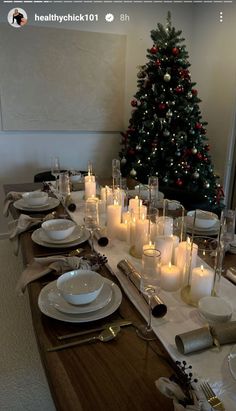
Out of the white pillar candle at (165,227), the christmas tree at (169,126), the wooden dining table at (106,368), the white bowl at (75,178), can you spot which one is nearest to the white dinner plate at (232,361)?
the wooden dining table at (106,368)

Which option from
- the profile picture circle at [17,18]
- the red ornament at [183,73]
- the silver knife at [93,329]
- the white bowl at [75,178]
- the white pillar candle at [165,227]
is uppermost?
the profile picture circle at [17,18]

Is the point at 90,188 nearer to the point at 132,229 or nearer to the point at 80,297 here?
the point at 132,229

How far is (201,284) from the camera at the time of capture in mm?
996

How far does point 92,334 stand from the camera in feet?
2.83

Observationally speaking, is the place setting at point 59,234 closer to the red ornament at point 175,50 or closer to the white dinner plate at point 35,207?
the white dinner plate at point 35,207

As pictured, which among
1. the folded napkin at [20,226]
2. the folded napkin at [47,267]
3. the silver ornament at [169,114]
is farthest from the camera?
the silver ornament at [169,114]

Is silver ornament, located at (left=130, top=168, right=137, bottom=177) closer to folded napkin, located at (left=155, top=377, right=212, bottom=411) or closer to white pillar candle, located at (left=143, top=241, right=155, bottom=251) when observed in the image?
white pillar candle, located at (left=143, top=241, right=155, bottom=251)

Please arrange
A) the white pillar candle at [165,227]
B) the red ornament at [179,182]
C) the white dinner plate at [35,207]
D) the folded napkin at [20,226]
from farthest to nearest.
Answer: the red ornament at [179,182] → the white dinner plate at [35,207] → the folded napkin at [20,226] → the white pillar candle at [165,227]

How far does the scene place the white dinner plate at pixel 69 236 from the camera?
1.38 metres

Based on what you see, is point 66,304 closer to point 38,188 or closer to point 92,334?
point 92,334

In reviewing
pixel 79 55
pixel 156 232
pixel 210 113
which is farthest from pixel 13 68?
pixel 156 232

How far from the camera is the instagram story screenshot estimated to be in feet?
2.54

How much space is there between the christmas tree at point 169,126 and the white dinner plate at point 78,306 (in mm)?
2151

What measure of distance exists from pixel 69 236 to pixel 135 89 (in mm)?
2567
